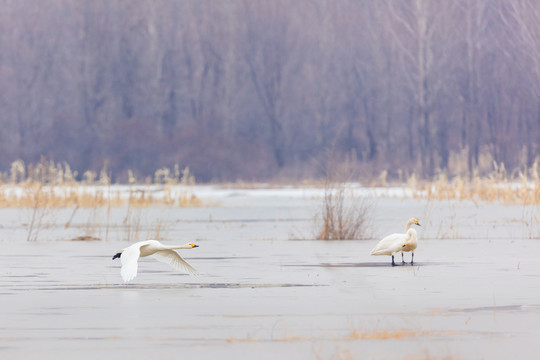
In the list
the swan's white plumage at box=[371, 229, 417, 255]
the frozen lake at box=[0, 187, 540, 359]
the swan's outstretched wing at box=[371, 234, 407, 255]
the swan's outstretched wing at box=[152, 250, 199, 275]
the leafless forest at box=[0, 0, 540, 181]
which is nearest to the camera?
the frozen lake at box=[0, 187, 540, 359]

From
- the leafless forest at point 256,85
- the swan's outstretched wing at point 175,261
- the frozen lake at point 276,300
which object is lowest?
the frozen lake at point 276,300

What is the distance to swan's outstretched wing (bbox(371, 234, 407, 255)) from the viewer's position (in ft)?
43.0

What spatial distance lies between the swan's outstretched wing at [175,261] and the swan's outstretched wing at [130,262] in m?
0.44

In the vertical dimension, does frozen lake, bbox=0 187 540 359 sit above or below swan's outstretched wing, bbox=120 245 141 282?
below

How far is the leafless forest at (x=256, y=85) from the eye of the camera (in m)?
48.8

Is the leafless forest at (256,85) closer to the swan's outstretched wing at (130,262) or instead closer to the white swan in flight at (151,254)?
the white swan in flight at (151,254)

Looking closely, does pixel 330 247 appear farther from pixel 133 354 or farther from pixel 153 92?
pixel 153 92

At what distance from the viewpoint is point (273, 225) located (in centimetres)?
2148

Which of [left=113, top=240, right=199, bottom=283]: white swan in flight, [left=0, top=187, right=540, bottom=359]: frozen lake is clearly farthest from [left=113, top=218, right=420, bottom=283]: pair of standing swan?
[left=0, top=187, right=540, bottom=359]: frozen lake

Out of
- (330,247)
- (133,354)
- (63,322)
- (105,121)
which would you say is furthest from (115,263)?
(105,121)

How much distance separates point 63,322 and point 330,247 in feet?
27.6

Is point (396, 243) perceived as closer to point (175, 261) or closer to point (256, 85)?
point (175, 261)

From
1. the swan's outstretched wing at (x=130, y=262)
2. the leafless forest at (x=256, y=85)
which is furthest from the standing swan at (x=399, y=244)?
the leafless forest at (x=256, y=85)

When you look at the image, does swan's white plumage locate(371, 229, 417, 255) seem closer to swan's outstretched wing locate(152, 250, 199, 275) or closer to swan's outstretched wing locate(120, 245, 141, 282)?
swan's outstretched wing locate(152, 250, 199, 275)
